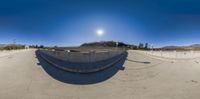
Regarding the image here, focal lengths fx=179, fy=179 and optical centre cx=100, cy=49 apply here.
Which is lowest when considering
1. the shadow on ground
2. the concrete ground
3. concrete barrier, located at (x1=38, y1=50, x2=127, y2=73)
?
the concrete ground

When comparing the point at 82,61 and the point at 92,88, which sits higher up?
the point at 82,61

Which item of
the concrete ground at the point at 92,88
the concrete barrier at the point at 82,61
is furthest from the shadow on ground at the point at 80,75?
the concrete barrier at the point at 82,61

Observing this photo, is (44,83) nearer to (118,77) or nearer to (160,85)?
(118,77)

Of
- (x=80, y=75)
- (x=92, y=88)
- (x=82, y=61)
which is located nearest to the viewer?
(x=92, y=88)

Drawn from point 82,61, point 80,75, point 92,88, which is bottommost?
point 92,88

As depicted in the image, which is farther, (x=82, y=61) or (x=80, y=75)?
(x=82, y=61)

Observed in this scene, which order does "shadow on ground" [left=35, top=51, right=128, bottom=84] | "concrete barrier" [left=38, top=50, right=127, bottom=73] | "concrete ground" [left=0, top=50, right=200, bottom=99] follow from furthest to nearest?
"concrete barrier" [left=38, top=50, right=127, bottom=73] → "shadow on ground" [left=35, top=51, right=128, bottom=84] → "concrete ground" [left=0, top=50, right=200, bottom=99]

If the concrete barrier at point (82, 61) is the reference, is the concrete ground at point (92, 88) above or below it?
below

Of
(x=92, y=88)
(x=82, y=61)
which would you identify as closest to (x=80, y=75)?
(x=92, y=88)

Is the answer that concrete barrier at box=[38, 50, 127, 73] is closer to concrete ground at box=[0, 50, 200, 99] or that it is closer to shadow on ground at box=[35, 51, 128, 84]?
shadow on ground at box=[35, 51, 128, 84]

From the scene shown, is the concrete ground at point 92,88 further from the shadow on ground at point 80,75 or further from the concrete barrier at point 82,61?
the concrete barrier at point 82,61

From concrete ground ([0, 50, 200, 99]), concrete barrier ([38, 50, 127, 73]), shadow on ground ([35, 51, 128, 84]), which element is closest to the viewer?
concrete ground ([0, 50, 200, 99])

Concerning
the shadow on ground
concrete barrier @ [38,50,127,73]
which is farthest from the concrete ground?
concrete barrier @ [38,50,127,73]

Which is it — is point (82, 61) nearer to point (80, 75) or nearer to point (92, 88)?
point (80, 75)
